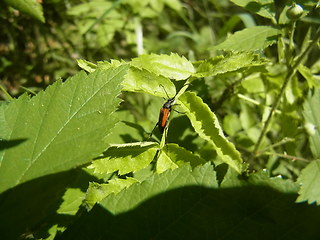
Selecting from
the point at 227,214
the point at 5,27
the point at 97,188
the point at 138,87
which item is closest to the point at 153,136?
the point at 138,87

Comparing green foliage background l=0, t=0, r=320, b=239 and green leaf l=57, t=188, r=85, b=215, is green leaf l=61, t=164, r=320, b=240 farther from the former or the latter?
green leaf l=57, t=188, r=85, b=215

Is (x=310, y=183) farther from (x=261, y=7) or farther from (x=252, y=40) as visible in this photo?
(x=261, y=7)

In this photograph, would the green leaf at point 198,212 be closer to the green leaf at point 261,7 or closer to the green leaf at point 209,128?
the green leaf at point 209,128

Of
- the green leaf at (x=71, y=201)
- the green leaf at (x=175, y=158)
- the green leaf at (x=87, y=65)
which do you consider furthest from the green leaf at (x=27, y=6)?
the green leaf at (x=175, y=158)

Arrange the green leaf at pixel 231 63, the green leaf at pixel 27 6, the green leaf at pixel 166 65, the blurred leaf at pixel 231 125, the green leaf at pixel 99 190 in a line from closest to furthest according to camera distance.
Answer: the green leaf at pixel 99 190
the green leaf at pixel 231 63
the green leaf at pixel 166 65
the green leaf at pixel 27 6
the blurred leaf at pixel 231 125

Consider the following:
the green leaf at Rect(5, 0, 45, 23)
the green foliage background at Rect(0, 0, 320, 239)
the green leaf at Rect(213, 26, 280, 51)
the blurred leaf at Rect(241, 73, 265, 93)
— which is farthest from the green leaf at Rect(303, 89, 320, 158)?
the green leaf at Rect(5, 0, 45, 23)
